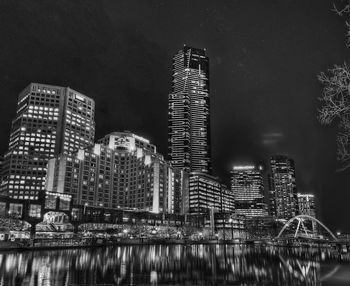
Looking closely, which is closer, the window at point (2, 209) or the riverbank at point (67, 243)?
the riverbank at point (67, 243)

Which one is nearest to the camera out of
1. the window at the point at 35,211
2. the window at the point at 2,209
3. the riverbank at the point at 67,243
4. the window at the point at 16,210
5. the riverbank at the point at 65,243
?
the riverbank at the point at 65,243

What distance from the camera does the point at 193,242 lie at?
164 meters

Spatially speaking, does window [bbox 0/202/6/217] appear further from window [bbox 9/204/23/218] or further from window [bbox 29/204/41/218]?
window [bbox 29/204/41/218]

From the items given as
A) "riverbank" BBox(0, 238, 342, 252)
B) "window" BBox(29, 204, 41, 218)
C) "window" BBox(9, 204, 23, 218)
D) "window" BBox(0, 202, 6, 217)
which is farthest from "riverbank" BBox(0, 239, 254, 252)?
"window" BBox(0, 202, 6, 217)

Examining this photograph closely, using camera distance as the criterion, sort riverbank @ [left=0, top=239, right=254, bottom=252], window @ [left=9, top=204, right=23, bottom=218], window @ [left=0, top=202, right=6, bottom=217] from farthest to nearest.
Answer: window @ [left=9, top=204, right=23, bottom=218] → window @ [left=0, top=202, right=6, bottom=217] → riverbank @ [left=0, top=239, right=254, bottom=252]

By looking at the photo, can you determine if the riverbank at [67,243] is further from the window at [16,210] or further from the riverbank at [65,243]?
the window at [16,210]

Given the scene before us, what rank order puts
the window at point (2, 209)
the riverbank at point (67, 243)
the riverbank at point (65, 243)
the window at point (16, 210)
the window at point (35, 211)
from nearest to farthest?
the riverbank at point (65, 243) → the riverbank at point (67, 243) → the window at point (2, 209) → the window at point (16, 210) → the window at point (35, 211)

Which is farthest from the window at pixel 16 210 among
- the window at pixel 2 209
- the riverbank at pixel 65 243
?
the riverbank at pixel 65 243

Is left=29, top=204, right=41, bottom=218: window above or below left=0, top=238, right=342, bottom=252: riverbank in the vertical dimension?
above

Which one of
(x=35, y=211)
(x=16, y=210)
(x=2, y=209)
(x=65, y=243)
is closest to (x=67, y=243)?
(x=65, y=243)

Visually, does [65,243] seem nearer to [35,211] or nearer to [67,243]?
[67,243]

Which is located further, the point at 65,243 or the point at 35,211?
the point at 35,211

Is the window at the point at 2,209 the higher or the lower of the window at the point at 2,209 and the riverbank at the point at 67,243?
the higher

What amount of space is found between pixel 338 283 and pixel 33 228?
109 meters
